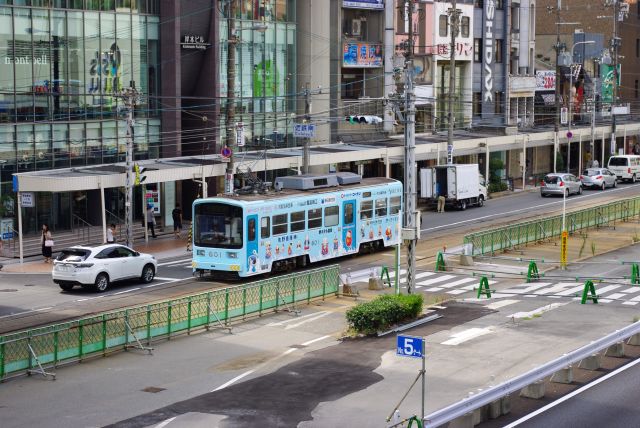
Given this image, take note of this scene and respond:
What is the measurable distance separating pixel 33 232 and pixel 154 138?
9.59 metres

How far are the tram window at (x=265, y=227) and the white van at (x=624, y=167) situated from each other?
1850 inches

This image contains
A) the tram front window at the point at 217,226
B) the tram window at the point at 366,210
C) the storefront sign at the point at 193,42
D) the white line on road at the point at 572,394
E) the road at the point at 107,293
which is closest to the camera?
the white line on road at the point at 572,394

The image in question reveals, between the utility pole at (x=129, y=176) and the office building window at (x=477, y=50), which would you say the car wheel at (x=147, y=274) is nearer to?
the utility pole at (x=129, y=176)

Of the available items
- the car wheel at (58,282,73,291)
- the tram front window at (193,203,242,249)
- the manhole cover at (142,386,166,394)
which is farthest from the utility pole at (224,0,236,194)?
the manhole cover at (142,386,166,394)

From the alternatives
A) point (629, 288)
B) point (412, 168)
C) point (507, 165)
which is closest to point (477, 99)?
point (507, 165)

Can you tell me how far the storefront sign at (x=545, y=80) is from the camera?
9250cm

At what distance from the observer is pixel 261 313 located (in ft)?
110

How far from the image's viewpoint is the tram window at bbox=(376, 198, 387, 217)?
46812 millimetres

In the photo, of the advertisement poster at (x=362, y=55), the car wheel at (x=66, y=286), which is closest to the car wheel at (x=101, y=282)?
the car wheel at (x=66, y=286)

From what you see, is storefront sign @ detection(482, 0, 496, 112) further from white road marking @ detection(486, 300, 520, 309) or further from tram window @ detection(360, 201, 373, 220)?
white road marking @ detection(486, 300, 520, 309)

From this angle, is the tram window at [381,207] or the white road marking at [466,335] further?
the tram window at [381,207]

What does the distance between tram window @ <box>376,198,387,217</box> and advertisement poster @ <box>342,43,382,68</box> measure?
2450 cm

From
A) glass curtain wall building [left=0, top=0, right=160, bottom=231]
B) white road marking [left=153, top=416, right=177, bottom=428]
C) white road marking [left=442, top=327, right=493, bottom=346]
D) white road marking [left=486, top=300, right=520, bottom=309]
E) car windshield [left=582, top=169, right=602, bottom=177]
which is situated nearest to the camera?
white road marking [left=153, top=416, right=177, bottom=428]

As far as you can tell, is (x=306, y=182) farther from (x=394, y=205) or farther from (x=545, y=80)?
(x=545, y=80)
